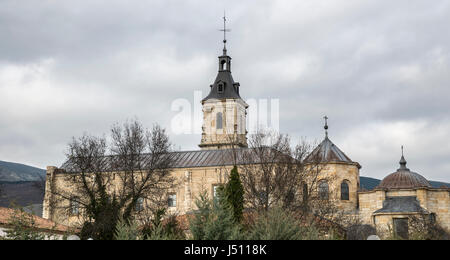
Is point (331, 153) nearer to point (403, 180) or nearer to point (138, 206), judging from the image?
point (403, 180)

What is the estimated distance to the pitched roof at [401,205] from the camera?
163 feet

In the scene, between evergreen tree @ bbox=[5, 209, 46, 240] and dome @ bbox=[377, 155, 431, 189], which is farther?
dome @ bbox=[377, 155, 431, 189]

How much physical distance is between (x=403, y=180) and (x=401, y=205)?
10.6ft

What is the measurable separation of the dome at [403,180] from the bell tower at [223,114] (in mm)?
28040

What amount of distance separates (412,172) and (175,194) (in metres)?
23.6

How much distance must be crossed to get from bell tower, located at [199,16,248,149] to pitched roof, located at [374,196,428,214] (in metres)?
30.1

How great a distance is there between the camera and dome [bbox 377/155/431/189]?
2063 inches

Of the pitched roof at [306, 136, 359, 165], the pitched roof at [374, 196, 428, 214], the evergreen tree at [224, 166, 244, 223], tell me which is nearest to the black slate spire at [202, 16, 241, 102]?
the pitched roof at [306, 136, 359, 165]

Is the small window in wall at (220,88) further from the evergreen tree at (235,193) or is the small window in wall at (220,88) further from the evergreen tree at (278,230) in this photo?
the evergreen tree at (278,230)

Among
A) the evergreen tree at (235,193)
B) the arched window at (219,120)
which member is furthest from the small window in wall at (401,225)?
the arched window at (219,120)

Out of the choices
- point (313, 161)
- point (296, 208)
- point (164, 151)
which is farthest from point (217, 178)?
point (296, 208)

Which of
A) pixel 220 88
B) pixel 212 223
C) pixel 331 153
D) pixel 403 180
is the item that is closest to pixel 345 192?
pixel 331 153

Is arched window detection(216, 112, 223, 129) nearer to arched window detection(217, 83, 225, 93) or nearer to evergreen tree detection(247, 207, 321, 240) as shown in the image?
arched window detection(217, 83, 225, 93)
